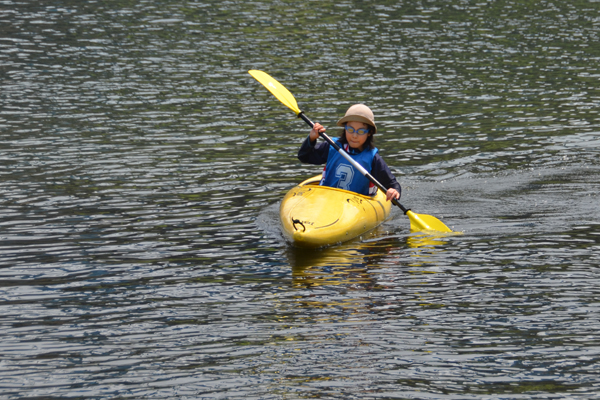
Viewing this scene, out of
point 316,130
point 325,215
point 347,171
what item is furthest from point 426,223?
point 316,130

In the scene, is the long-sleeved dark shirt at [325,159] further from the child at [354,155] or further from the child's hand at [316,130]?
the child's hand at [316,130]

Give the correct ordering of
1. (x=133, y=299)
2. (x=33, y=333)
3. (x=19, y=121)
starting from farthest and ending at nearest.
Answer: (x=19, y=121) < (x=133, y=299) < (x=33, y=333)

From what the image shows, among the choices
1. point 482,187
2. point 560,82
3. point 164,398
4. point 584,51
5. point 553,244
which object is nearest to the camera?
point 164,398

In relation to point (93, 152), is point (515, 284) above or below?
above

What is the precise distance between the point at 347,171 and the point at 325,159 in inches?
18.2

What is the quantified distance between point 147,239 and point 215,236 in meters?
0.78

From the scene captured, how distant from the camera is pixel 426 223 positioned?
9922mm

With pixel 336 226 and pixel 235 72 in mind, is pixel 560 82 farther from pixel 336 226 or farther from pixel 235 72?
pixel 336 226

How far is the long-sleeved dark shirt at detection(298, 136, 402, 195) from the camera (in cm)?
1022

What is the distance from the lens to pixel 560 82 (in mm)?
19766

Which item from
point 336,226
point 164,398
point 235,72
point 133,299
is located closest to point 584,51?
point 235,72

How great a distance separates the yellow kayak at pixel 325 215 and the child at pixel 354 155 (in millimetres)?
280

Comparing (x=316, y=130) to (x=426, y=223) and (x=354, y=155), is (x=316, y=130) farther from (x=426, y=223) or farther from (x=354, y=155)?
(x=426, y=223)

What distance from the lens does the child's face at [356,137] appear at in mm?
10195
